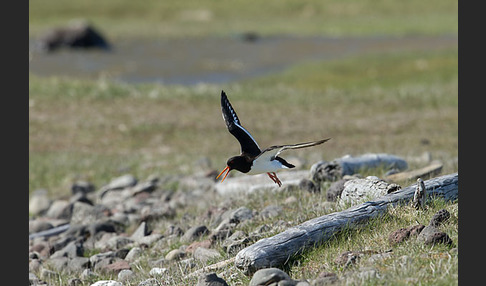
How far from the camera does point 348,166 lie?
39.4ft

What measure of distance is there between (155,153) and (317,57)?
3643 cm

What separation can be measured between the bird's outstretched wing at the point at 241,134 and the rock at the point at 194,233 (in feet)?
8.43

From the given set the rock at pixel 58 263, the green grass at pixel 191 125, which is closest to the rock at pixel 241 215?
the rock at pixel 58 263

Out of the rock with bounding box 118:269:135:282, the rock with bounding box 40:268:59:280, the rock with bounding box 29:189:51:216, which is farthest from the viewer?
the rock with bounding box 29:189:51:216

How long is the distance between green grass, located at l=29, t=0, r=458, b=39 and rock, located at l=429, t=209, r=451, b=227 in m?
64.6

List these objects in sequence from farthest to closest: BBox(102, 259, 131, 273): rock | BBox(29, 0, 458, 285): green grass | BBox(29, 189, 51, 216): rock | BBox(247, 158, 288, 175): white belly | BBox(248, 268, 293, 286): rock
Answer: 1. BBox(29, 189, 51, 216): rock
2. BBox(102, 259, 131, 273): rock
3. BBox(247, 158, 288, 175): white belly
4. BBox(29, 0, 458, 285): green grass
5. BBox(248, 268, 293, 286): rock

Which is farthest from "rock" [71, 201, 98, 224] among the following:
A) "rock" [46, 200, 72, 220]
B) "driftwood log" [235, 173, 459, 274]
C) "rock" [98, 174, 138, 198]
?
"driftwood log" [235, 173, 459, 274]

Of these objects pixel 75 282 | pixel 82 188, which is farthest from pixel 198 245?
pixel 82 188

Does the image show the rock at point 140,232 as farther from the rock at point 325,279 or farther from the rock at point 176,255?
the rock at point 325,279

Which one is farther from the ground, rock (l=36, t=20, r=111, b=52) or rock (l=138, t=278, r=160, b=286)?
rock (l=138, t=278, r=160, b=286)

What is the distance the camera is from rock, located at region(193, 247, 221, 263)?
8.97m

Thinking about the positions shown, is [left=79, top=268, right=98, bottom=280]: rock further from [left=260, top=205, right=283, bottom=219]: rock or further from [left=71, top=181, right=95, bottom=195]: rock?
[left=71, top=181, right=95, bottom=195]: rock

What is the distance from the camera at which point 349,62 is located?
4966 centimetres

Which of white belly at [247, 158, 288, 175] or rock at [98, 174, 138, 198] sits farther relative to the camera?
rock at [98, 174, 138, 198]
